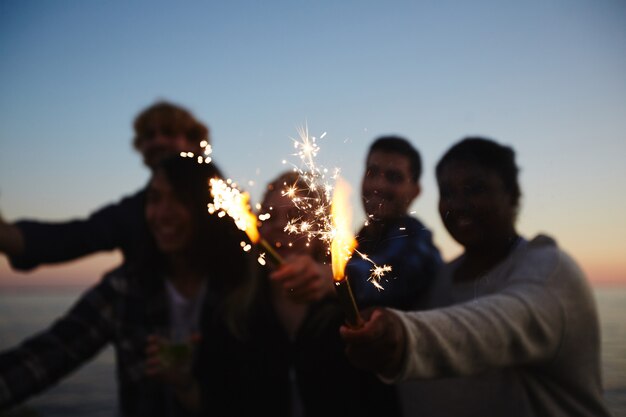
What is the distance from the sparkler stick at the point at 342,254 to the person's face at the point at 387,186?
244mm

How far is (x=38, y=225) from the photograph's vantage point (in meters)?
2.67

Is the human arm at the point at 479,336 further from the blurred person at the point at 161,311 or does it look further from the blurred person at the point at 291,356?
the blurred person at the point at 161,311

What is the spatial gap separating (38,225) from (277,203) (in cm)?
169

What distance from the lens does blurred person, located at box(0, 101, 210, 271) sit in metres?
2.53

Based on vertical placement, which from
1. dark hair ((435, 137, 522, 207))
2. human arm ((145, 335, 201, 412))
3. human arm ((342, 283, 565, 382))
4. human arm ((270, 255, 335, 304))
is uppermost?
dark hair ((435, 137, 522, 207))

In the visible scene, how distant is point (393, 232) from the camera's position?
4.59ft

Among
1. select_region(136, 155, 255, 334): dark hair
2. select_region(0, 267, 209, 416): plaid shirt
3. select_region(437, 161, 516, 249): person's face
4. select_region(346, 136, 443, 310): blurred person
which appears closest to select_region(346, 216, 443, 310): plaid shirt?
select_region(346, 136, 443, 310): blurred person

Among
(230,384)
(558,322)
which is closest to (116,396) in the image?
(230,384)

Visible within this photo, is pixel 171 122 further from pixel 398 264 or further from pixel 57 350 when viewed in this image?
pixel 398 264

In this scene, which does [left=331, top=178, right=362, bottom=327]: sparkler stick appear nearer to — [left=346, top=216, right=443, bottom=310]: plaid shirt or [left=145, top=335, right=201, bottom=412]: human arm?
[left=346, top=216, right=443, bottom=310]: plaid shirt

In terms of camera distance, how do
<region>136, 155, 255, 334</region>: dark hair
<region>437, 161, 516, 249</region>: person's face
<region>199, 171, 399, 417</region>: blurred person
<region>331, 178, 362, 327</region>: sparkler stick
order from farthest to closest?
<region>136, 155, 255, 334</region>: dark hair, <region>199, 171, 399, 417</region>: blurred person, <region>437, 161, 516, 249</region>: person's face, <region>331, 178, 362, 327</region>: sparkler stick

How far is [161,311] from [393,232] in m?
1.39

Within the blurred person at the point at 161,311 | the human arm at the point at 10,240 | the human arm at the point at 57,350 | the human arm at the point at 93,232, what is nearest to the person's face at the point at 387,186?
the blurred person at the point at 161,311

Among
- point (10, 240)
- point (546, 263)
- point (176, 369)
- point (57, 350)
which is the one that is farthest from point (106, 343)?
point (546, 263)
